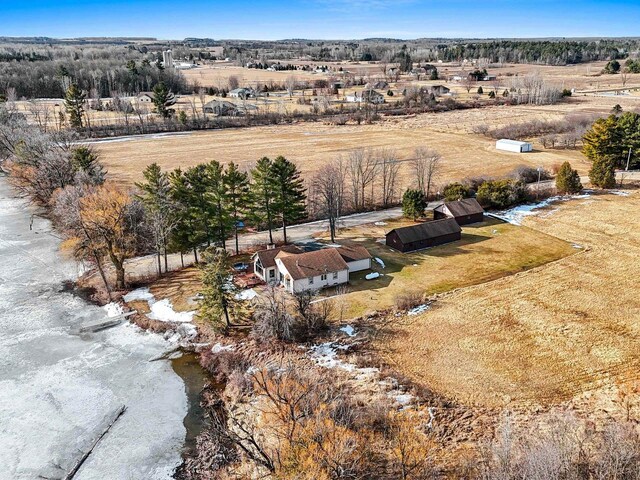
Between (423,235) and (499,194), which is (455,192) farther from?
(423,235)

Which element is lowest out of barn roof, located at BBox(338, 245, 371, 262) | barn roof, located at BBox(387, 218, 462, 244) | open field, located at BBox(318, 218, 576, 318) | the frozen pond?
the frozen pond

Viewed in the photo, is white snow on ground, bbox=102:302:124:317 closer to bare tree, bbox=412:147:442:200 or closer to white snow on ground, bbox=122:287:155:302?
white snow on ground, bbox=122:287:155:302

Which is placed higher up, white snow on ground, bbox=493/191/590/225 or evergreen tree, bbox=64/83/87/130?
evergreen tree, bbox=64/83/87/130

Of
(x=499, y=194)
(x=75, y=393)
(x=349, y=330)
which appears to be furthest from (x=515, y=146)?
(x=75, y=393)

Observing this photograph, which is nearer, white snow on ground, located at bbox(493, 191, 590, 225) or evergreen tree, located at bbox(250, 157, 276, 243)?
evergreen tree, located at bbox(250, 157, 276, 243)

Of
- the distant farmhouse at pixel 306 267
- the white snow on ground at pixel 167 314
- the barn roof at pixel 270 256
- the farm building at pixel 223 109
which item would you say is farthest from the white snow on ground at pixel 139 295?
the farm building at pixel 223 109

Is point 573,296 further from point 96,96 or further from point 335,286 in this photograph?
point 96,96

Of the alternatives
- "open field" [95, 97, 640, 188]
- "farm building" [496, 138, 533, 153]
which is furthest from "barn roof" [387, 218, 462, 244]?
"farm building" [496, 138, 533, 153]
